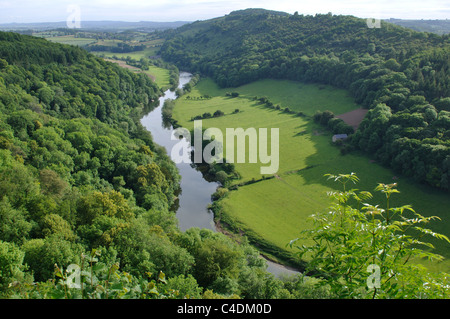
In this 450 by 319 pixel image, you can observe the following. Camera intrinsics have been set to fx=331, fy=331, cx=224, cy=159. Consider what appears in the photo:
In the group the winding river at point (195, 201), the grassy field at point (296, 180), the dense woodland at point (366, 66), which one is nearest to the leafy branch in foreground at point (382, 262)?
the grassy field at point (296, 180)

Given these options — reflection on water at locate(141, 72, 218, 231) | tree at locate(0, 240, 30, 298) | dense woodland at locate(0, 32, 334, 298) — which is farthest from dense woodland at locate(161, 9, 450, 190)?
tree at locate(0, 240, 30, 298)

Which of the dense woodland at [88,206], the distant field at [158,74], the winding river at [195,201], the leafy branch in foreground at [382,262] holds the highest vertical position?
the distant field at [158,74]

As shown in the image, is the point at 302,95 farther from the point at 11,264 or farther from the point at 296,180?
the point at 11,264

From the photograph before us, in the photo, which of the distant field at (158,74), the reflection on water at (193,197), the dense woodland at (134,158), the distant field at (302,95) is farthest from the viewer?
the distant field at (158,74)

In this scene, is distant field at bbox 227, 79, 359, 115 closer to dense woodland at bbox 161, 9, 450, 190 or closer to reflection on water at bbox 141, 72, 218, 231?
dense woodland at bbox 161, 9, 450, 190

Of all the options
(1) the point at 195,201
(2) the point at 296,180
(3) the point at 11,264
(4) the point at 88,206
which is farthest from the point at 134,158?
(3) the point at 11,264

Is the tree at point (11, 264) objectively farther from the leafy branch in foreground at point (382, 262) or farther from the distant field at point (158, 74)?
the distant field at point (158, 74)

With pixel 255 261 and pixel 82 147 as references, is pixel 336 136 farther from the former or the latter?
pixel 82 147
